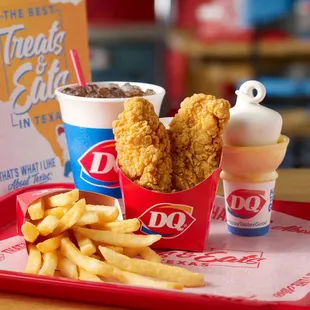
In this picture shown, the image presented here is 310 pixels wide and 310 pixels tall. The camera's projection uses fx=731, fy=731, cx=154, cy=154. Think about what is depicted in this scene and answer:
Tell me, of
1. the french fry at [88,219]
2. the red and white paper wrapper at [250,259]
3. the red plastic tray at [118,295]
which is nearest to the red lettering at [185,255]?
the red and white paper wrapper at [250,259]

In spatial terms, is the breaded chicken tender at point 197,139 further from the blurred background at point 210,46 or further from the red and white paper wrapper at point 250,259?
the blurred background at point 210,46

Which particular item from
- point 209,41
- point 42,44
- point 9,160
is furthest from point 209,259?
point 209,41

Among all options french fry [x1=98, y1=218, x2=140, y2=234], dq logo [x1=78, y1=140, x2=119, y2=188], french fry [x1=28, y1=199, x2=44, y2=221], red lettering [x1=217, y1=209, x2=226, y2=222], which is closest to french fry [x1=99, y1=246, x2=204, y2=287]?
french fry [x1=98, y1=218, x2=140, y2=234]

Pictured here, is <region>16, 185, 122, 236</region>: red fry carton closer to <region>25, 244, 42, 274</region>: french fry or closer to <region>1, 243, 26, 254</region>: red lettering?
<region>1, 243, 26, 254</region>: red lettering

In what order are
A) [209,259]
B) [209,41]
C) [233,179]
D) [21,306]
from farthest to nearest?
[209,41]
[233,179]
[209,259]
[21,306]

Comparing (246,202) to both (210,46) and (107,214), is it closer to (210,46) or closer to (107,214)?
(107,214)


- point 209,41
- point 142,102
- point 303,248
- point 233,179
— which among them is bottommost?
point 209,41

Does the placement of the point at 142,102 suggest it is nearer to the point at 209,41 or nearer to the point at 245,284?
→ the point at 245,284
